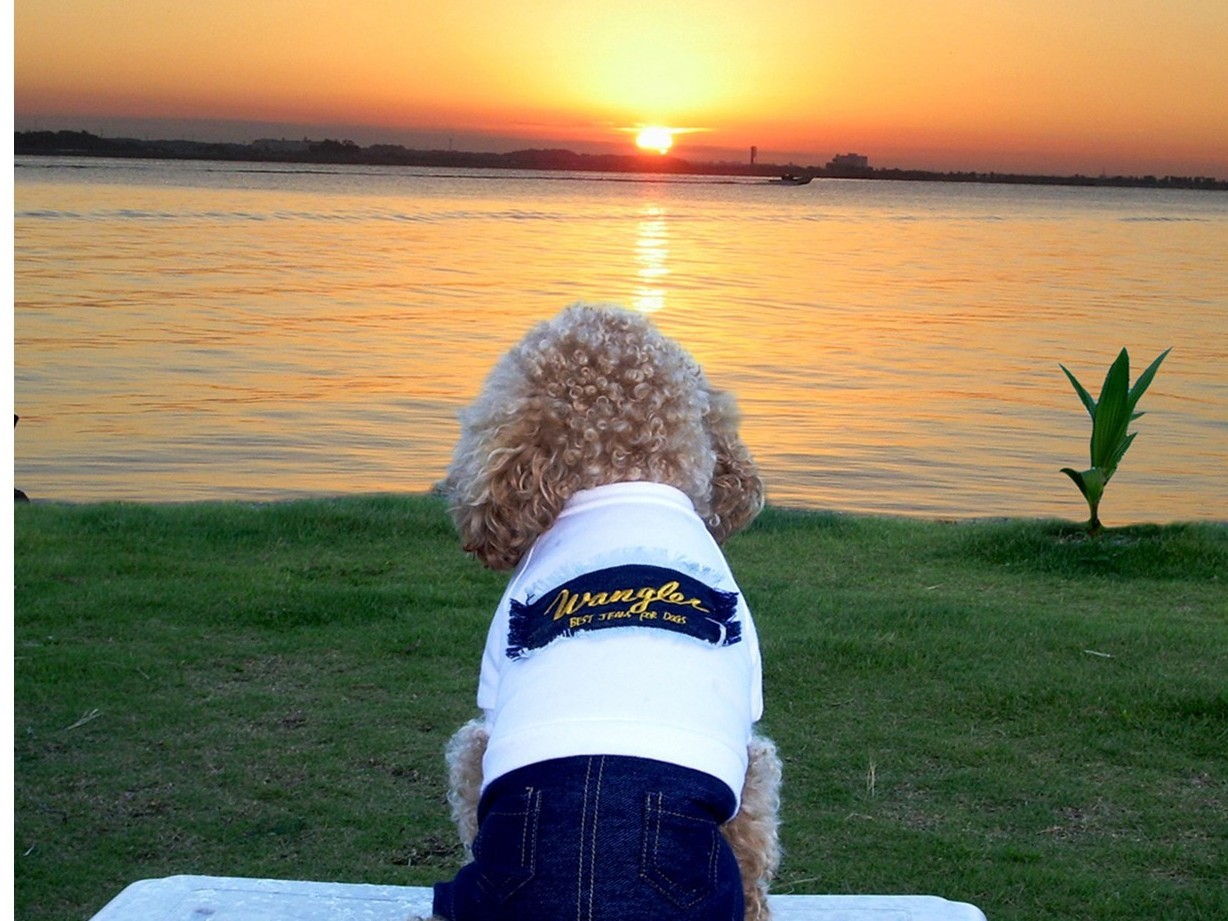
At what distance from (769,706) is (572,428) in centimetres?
268

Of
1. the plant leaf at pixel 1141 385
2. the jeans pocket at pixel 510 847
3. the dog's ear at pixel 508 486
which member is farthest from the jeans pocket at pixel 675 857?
the plant leaf at pixel 1141 385

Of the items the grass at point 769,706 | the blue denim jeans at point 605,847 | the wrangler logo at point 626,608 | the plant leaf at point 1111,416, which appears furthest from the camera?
the plant leaf at point 1111,416

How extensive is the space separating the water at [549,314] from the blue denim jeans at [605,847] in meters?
1.87

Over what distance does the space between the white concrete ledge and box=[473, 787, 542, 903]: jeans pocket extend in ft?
2.95

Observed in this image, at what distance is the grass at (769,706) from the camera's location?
393cm

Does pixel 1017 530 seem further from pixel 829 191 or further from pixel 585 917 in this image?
pixel 829 191

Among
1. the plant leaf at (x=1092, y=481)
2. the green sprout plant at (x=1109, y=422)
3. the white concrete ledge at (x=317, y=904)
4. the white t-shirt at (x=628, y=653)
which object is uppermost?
the white t-shirt at (x=628, y=653)

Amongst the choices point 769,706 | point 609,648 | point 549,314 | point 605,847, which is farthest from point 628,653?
point 549,314

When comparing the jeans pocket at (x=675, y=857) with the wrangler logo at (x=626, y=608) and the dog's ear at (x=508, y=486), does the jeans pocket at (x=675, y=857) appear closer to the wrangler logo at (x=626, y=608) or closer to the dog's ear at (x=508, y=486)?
the wrangler logo at (x=626, y=608)

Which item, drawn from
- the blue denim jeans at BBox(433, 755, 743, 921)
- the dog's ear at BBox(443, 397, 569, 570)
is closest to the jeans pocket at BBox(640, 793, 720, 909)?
the blue denim jeans at BBox(433, 755, 743, 921)

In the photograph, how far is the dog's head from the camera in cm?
261

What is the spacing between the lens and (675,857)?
2.10m

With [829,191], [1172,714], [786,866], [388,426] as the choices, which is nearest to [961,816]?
[786,866]

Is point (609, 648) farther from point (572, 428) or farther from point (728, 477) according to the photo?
point (728, 477)
